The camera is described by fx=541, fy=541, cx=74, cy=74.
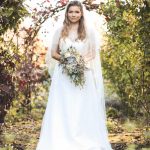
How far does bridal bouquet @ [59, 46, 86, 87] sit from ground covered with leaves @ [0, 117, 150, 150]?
1.48 m

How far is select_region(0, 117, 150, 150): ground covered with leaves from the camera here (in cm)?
889

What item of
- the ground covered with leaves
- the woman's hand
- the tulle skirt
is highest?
the woman's hand

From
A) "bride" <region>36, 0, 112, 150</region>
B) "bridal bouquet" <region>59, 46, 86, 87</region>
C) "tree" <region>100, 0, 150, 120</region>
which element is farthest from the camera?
"tree" <region>100, 0, 150, 120</region>

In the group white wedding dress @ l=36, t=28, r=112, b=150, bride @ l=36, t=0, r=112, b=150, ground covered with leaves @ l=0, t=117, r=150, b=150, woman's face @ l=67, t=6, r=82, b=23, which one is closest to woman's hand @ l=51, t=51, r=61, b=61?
bride @ l=36, t=0, r=112, b=150

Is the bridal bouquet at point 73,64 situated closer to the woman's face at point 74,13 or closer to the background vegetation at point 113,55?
the woman's face at point 74,13

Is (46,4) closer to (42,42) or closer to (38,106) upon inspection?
(42,42)

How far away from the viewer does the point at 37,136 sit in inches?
407

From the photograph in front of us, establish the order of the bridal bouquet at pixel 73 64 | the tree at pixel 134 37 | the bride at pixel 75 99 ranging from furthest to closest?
the tree at pixel 134 37 → the bride at pixel 75 99 → the bridal bouquet at pixel 73 64

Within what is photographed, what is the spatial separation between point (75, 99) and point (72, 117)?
269 mm

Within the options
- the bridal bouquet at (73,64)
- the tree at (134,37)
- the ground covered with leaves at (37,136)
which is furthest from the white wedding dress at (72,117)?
the tree at (134,37)

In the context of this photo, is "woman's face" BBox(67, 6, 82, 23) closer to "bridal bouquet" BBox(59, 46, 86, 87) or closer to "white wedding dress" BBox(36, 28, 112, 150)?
"white wedding dress" BBox(36, 28, 112, 150)

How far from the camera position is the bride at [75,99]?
7844 millimetres

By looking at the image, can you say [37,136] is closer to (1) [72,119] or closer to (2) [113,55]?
(2) [113,55]

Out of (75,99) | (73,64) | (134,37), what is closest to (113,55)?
(134,37)
